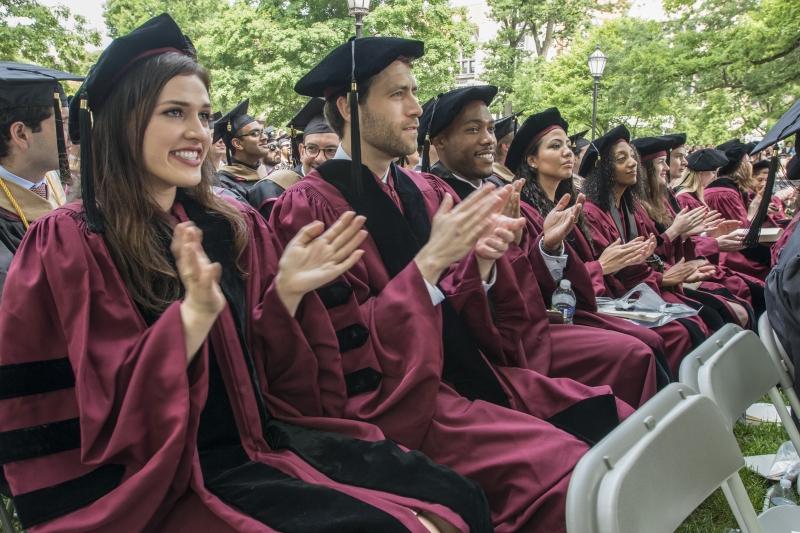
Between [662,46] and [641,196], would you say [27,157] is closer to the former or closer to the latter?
[641,196]

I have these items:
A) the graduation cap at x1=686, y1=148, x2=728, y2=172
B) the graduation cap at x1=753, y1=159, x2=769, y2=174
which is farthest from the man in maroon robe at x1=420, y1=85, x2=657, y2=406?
the graduation cap at x1=753, y1=159, x2=769, y2=174

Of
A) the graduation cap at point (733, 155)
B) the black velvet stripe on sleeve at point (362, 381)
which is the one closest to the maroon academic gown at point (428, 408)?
the black velvet stripe on sleeve at point (362, 381)

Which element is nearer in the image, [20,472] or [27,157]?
[20,472]

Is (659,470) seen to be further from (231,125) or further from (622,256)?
(231,125)

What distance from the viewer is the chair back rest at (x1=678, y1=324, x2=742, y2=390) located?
2.09 m

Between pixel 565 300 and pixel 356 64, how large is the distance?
1.87 metres

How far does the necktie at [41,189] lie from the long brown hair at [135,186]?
140 centimetres

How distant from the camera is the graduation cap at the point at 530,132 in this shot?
181 inches

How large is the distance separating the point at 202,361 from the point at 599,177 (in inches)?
163

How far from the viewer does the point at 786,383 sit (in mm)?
2643

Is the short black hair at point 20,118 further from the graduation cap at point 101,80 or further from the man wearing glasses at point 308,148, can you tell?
the man wearing glasses at point 308,148

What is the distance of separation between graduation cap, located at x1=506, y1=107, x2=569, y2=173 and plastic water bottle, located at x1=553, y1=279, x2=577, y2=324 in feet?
3.85

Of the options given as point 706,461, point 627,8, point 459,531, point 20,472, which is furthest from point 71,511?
point 627,8

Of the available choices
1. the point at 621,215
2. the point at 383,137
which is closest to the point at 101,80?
the point at 383,137
